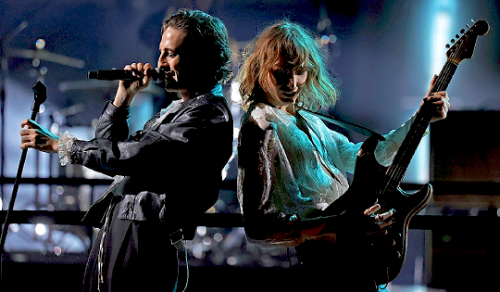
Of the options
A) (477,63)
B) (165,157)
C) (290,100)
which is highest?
(477,63)

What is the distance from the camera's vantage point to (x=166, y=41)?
1.63 metres

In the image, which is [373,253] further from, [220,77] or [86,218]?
[86,218]

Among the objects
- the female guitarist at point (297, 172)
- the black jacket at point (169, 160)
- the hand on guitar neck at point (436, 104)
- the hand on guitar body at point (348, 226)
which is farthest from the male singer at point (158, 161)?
the hand on guitar neck at point (436, 104)

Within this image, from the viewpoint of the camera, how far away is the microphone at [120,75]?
5.09 ft

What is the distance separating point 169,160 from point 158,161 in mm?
32

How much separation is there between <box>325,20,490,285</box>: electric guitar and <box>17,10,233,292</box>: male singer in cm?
43

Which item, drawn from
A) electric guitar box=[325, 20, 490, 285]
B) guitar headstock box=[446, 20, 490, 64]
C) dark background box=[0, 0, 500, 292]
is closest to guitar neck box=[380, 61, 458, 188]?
→ electric guitar box=[325, 20, 490, 285]

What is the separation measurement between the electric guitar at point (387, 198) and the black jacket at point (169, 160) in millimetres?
406

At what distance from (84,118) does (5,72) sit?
727 millimetres

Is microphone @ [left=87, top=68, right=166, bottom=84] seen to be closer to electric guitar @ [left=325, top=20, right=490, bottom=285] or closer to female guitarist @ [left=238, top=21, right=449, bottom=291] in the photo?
female guitarist @ [left=238, top=21, right=449, bottom=291]

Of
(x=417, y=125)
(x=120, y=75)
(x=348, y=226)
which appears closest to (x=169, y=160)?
(x=120, y=75)

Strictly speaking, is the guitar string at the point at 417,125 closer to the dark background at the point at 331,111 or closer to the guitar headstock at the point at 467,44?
the guitar headstock at the point at 467,44

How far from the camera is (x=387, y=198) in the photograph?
5.42 feet

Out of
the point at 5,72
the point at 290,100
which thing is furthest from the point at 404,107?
the point at 5,72
